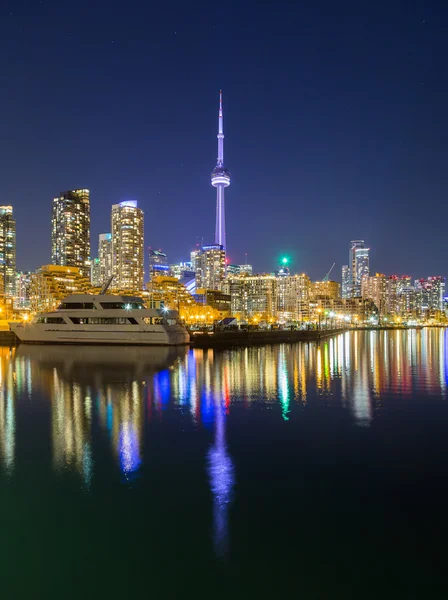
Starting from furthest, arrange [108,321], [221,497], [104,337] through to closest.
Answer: [108,321]
[104,337]
[221,497]

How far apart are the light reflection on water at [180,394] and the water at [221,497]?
12 centimetres

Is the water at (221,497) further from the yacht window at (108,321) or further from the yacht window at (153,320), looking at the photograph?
the yacht window at (108,321)

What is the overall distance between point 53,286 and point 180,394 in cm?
11246

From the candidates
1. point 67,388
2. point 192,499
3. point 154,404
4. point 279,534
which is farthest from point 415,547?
point 67,388

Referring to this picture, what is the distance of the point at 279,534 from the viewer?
9.14 m

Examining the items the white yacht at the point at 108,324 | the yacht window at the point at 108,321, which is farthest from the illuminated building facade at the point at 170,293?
the yacht window at the point at 108,321

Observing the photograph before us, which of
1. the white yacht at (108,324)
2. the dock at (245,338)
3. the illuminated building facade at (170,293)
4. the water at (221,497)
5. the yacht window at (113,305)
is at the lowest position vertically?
the water at (221,497)

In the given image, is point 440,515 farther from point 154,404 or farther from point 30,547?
point 154,404

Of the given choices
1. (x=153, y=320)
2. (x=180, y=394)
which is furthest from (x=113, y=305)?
(x=180, y=394)

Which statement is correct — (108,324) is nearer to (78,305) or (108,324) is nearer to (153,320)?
(78,305)

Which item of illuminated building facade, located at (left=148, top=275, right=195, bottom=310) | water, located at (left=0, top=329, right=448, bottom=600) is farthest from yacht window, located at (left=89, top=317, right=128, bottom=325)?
illuminated building facade, located at (left=148, top=275, right=195, bottom=310)

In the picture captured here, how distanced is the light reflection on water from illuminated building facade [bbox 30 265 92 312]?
87365 millimetres

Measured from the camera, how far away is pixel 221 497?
10.8 m

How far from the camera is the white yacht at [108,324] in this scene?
58.4 meters
